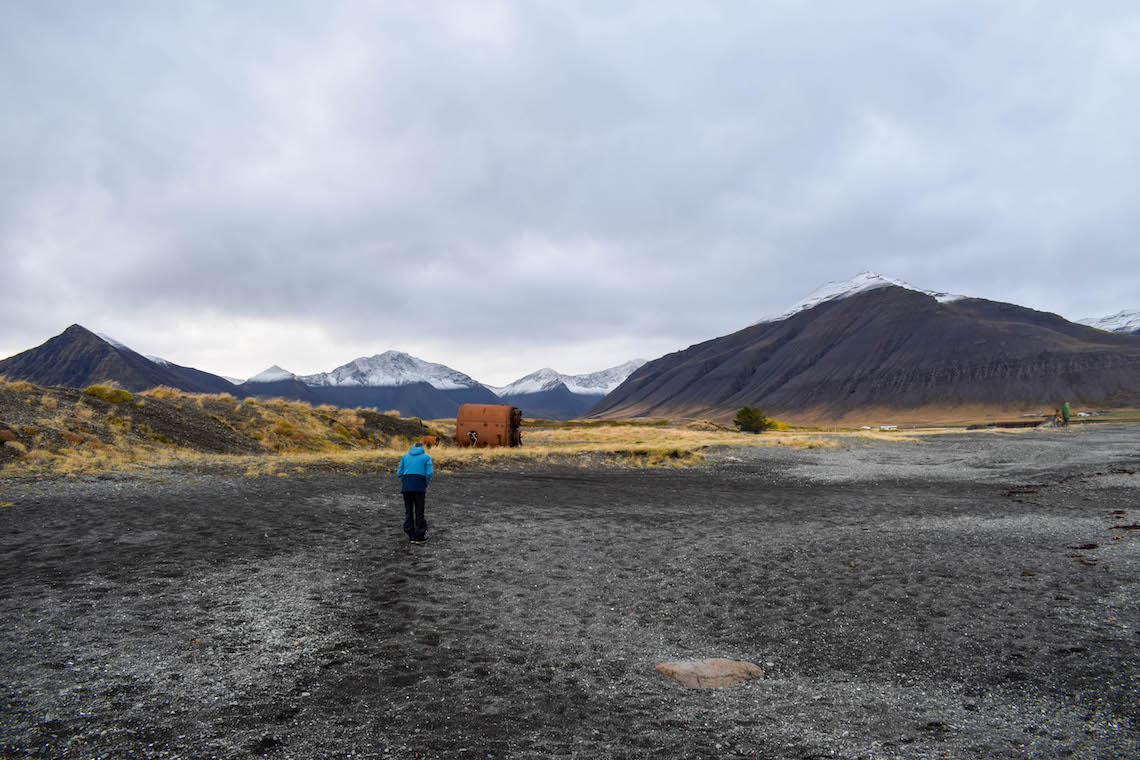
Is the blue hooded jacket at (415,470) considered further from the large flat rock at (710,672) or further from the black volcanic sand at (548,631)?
the large flat rock at (710,672)

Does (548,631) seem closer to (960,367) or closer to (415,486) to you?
(415,486)

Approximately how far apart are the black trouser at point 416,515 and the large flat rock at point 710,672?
6.71 meters

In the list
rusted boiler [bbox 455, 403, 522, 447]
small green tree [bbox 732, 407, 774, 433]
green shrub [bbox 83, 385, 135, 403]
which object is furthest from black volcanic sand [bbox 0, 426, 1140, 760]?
small green tree [bbox 732, 407, 774, 433]

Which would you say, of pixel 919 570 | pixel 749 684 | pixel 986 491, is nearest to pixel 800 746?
pixel 749 684

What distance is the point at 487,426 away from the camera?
117ft

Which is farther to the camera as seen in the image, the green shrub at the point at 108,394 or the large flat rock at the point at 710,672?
the green shrub at the point at 108,394

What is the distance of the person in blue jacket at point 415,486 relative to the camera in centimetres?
1167

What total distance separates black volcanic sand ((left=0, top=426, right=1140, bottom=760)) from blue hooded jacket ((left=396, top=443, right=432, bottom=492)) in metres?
1.17

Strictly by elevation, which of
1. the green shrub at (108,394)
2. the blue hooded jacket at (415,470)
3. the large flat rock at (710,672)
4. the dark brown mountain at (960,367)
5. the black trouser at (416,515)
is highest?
the dark brown mountain at (960,367)

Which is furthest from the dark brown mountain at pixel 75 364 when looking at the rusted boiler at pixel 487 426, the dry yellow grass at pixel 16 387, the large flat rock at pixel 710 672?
the large flat rock at pixel 710 672

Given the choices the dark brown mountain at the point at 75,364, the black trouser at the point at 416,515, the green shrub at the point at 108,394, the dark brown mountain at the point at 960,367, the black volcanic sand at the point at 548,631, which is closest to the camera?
the black volcanic sand at the point at 548,631

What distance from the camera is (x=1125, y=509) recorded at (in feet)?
49.7

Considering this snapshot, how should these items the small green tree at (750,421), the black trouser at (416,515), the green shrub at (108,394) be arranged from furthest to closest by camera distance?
the small green tree at (750,421) → the green shrub at (108,394) → the black trouser at (416,515)

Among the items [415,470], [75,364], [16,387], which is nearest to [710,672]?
[415,470]
